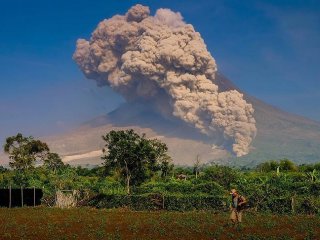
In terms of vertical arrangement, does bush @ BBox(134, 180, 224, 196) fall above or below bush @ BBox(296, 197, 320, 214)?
above

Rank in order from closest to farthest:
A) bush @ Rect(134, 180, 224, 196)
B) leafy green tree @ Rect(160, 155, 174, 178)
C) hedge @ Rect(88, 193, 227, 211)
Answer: hedge @ Rect(88, 193, 227, 211), bush @ Rect(134, 180, 224, 196), leafy green tree @ Rect(160, 155, 174, 178)

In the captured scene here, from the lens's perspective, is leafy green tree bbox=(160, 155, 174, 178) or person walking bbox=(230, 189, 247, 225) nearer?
person walking bbox=(230, 189, 247, 225)

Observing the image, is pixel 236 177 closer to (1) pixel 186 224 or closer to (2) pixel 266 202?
(2) pixel 266 202

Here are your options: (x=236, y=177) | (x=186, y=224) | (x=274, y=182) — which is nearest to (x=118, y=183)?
(x=236, y=177)

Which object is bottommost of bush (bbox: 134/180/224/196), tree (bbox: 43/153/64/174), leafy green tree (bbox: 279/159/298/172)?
bush (bbox: 134/180/224/196)

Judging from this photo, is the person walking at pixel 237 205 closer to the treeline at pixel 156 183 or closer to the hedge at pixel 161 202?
the treeline at pixel 156 183

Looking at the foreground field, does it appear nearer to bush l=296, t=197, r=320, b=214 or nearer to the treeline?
bush l=296, t=197, r=320, b=214

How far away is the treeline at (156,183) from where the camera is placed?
59.6m

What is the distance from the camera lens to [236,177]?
94625 mm

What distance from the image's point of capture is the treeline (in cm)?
5962

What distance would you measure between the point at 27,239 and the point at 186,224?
42.2ft

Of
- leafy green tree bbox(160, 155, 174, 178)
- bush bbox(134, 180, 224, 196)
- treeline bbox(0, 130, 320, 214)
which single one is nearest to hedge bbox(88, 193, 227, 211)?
treeline bbox(0, 130, 320, 214)

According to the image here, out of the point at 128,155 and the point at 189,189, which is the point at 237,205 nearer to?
the point at 189,189

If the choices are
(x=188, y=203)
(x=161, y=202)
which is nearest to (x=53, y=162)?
(x=161, y=202)
